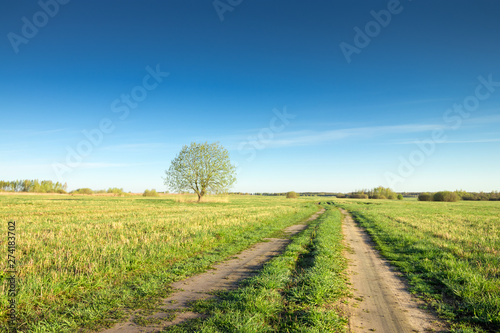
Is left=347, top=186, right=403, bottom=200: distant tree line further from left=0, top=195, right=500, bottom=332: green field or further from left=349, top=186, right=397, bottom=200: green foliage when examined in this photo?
left=0, top=195, right=500, bottom=332: green field

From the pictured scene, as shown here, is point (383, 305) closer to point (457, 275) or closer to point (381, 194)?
point (457, 275)

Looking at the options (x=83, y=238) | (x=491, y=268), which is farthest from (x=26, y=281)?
(x=491, y=268)

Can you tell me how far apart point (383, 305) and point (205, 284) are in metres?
5.13

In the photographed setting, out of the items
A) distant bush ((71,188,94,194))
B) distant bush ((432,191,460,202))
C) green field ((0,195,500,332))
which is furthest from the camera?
distant bush ((71,188,94,194))

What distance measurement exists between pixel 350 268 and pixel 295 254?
8.33 feet

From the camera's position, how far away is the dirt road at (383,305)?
5375 millimetres

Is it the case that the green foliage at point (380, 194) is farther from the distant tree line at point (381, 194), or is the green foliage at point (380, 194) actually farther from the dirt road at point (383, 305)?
the dirt road at point (383, 305)

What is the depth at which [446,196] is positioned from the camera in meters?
112

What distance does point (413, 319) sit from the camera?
18.8ft

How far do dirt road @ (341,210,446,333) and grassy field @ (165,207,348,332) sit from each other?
0.38 metres

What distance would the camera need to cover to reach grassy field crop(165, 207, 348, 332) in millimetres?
5223

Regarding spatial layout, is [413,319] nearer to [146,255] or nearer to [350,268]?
[350,268]

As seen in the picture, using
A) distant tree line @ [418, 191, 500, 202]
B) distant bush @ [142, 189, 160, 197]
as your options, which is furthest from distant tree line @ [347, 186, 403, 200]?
distant bush @ [142, 189, 160, 197]

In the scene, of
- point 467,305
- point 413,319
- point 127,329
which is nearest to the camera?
point 127,329
